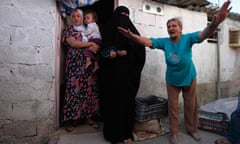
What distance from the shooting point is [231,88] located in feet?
17.6

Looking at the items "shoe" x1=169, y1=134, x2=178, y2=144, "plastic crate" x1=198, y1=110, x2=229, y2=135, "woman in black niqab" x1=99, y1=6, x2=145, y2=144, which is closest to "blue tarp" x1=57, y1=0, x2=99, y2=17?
"woman in black niqab" x1=99, y1=6, x2=145, y2=144

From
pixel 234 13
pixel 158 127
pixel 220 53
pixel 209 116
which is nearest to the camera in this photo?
pixel 158 127

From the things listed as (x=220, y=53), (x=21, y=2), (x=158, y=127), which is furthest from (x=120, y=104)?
(x=220, y=53)

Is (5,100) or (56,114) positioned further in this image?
(56,114)

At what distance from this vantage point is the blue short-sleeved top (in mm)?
2581

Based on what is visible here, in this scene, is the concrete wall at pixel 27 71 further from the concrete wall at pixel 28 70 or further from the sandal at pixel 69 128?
the sandal at pixel 69 128

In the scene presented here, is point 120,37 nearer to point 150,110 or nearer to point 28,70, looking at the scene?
point 150,110

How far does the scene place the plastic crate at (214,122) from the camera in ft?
10.2

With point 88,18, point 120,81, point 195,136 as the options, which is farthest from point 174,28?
point 195,136

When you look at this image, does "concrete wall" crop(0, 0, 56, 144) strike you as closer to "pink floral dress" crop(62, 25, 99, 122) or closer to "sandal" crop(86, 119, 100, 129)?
"pink floral dress" crop(62, 25, 99, 122)

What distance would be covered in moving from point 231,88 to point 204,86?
1259 millimetres

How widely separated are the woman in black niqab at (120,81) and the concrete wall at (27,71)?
2.78 feet

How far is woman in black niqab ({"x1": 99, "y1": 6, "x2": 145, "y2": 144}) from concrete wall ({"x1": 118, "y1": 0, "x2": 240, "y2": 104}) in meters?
0.94

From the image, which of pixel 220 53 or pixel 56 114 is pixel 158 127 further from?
pixel 220 53
